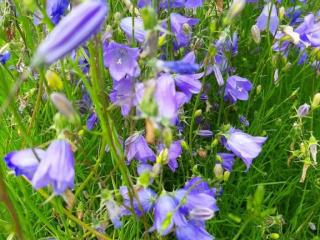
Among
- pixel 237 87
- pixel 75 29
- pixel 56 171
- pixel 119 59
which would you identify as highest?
pixel 75 29

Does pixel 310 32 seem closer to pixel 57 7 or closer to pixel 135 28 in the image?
pixel 135 28

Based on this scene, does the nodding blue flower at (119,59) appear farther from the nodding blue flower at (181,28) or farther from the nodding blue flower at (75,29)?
the nodding blue flower at (75,29)

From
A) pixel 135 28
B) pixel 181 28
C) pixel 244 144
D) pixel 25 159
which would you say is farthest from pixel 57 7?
pixel 244 144

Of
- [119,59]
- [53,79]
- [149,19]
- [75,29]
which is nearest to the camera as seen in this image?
[75,29]

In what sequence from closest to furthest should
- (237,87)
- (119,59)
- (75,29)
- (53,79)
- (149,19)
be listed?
1. (75,29)
2. (149,19)
3. (53,79)
4. (119,59)
5. (237,87)

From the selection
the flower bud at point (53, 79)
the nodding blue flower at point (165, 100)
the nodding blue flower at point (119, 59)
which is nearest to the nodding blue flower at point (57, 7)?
the nodding blue flower at point (119, 59)

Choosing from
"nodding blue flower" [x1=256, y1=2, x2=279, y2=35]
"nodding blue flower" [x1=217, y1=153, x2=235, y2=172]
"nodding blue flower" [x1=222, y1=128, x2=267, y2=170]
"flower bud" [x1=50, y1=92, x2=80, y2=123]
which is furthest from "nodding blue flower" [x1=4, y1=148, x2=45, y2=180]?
"nodding blue flower" [x1=256, y1=2, x2=279, y2=35]

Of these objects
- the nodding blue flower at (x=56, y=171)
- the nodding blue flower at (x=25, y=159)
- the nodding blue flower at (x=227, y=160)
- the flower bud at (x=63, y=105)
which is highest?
the flower bud at (x=63, y=105)

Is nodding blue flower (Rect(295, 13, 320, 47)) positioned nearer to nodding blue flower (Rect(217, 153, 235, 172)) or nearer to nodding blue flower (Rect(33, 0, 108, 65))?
nodding blue flower (Rect(217, 153, 235, 172))
